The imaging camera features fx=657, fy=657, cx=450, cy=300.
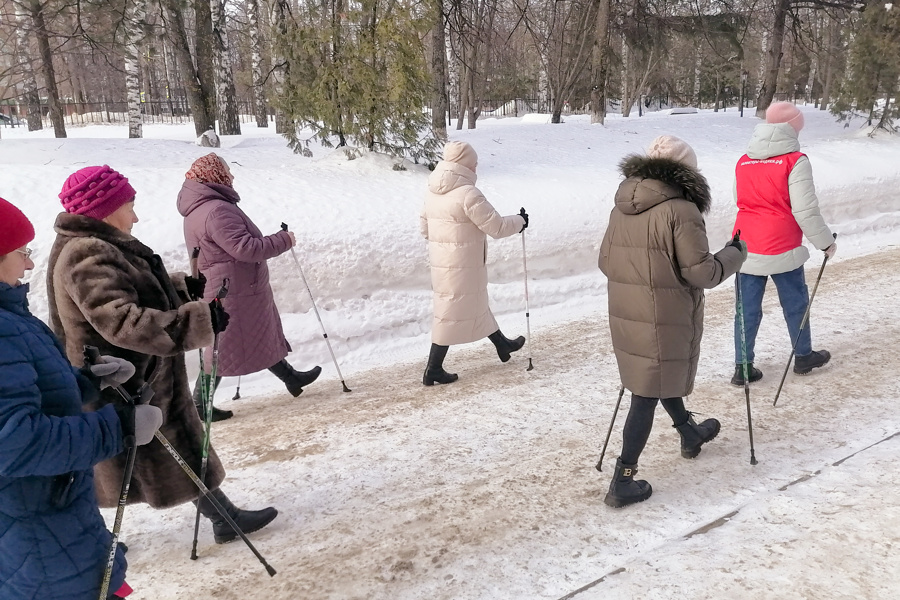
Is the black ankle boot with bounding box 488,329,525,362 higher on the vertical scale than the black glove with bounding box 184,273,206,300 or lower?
lower

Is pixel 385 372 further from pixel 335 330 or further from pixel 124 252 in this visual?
pixel 124 252

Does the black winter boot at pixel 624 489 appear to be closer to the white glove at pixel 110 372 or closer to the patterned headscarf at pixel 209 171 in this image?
the white glove at pixel 110 372

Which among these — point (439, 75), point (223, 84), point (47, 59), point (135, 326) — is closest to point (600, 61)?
point (439, 75)

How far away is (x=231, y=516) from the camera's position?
315 centimetres

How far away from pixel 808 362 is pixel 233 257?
4173 millimetres

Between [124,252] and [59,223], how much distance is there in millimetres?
247

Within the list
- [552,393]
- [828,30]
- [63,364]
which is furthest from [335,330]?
[828,30]

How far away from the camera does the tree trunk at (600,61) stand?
15.5m

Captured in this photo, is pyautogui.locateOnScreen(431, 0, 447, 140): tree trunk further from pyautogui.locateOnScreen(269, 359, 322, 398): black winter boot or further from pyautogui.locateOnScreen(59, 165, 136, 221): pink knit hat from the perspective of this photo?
pyautogui.locateOnScreen(59, 165, 136, 221): pink knit hat

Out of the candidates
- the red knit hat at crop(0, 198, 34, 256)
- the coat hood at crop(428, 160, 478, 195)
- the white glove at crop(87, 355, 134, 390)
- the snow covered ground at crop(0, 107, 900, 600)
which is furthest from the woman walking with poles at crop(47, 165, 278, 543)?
the coat hood at crop(428, 160, 478, 195)

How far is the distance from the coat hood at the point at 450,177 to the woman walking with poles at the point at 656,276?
5.70ft

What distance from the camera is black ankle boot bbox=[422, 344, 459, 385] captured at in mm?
5043

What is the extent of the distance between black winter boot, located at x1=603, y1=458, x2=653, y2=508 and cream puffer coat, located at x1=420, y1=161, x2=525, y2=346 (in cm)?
201

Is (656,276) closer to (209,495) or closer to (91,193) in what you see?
(209,495)
